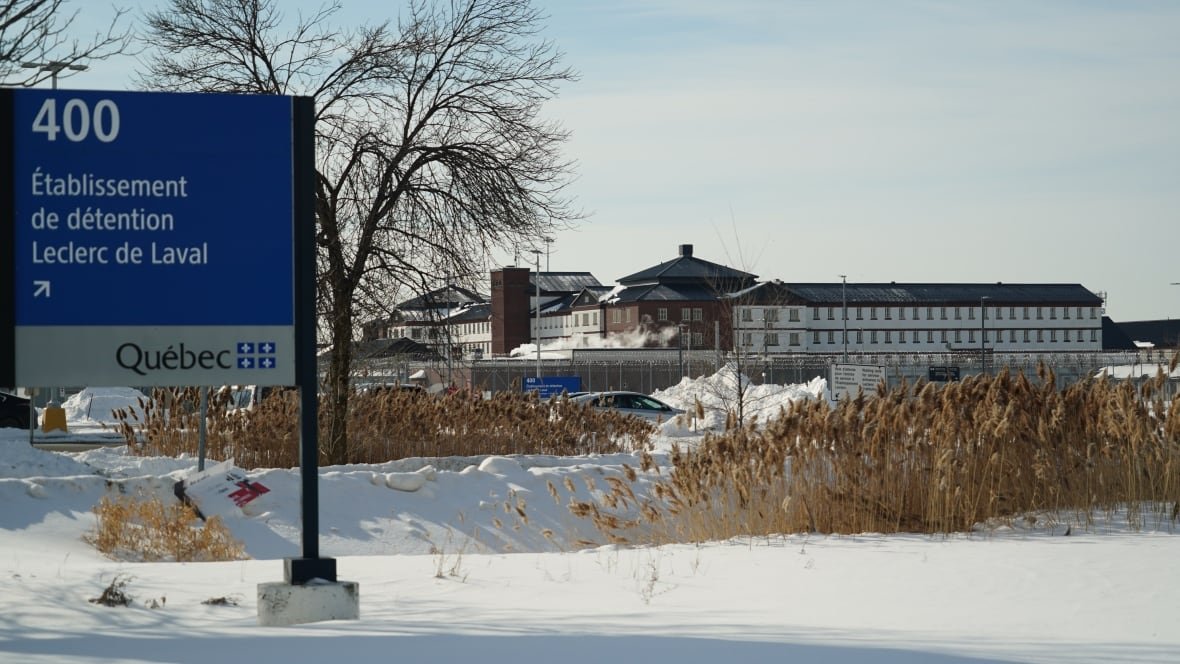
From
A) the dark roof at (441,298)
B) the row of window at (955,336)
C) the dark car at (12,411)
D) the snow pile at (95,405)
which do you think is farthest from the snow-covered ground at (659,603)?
the row of window at (955,336)

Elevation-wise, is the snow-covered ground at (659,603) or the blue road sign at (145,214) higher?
the blue road sign at (145,214)

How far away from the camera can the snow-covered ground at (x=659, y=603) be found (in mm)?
6262

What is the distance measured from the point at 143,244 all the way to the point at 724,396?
77.1 feet

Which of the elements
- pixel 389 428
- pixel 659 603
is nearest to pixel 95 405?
pixel 389 428

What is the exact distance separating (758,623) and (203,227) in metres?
3.70

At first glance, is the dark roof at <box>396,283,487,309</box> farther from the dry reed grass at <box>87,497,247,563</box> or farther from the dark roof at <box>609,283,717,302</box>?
the dark roof at <box>609,283,717,302</box>

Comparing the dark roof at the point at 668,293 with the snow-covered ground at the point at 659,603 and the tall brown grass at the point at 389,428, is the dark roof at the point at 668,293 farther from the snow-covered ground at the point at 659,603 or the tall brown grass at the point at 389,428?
the snow-covered ground at the point at 659,603

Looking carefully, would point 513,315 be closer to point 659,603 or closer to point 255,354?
point 659,603

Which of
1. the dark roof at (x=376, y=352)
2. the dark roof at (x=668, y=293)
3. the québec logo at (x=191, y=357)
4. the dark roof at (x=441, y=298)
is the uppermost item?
the dark roof at (x=668, y=293)

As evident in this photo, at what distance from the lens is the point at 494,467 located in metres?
16.8

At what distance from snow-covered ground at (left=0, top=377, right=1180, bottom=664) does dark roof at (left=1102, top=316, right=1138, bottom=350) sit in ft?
392

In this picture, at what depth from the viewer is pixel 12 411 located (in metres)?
31.0

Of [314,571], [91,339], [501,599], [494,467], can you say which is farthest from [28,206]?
[494,467]

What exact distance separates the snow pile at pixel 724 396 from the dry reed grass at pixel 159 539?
1671 centimetres
